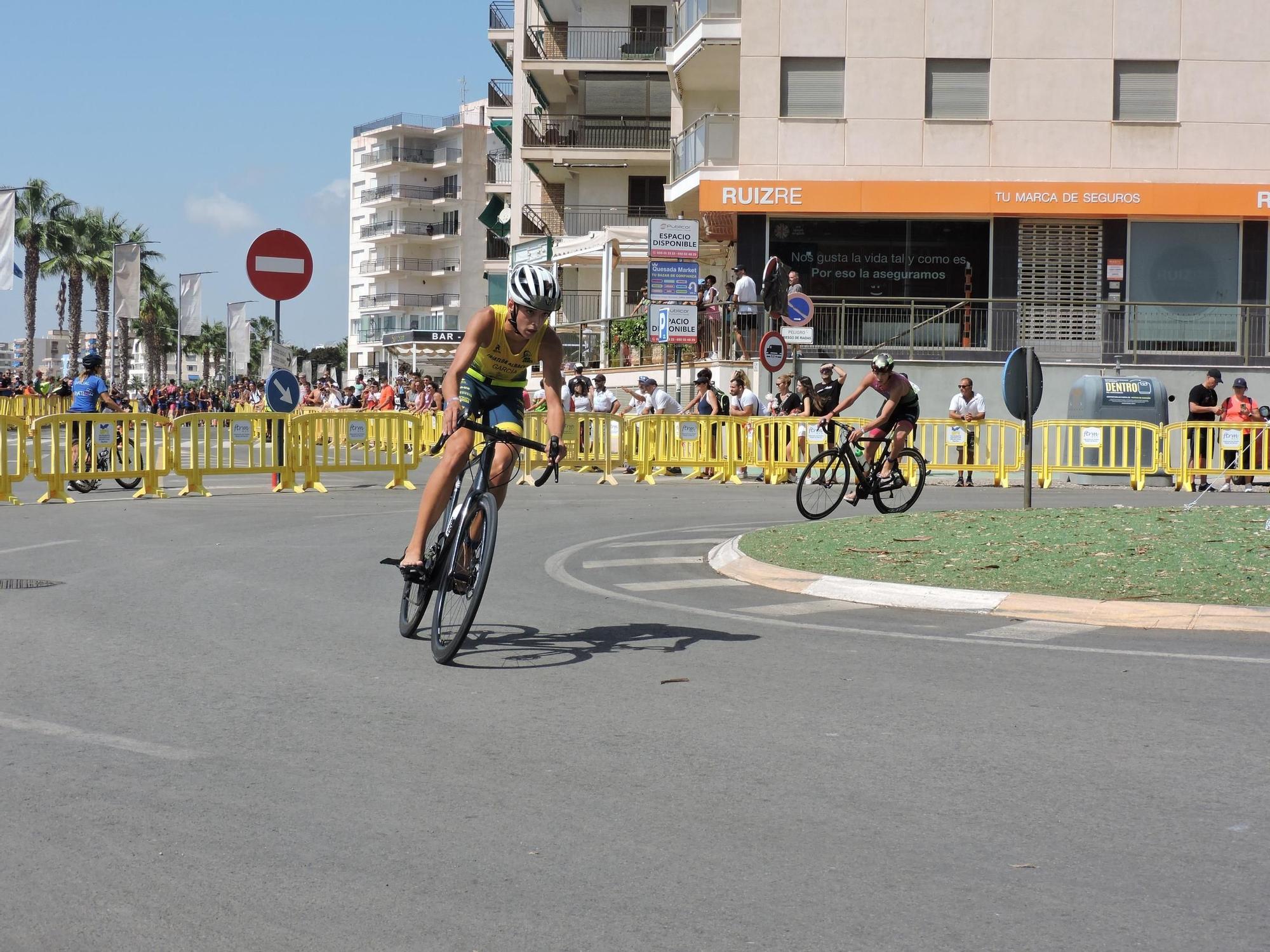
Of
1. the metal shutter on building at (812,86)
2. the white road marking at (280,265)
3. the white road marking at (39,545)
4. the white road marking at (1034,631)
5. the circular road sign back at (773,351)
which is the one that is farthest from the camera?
the metal shutter on building at (812,86)

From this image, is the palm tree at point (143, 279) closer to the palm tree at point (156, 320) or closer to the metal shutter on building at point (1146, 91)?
the palm tree at point (156, 320)

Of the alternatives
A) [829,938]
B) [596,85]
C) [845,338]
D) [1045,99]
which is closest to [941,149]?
→ [1045,99]

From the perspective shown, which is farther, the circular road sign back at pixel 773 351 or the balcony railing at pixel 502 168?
the balcony railing at pixel 502 168

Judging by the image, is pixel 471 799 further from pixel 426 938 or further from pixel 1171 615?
pixel 1171 615

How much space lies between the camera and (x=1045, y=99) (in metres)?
33.1

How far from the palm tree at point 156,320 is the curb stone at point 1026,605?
97.8 m

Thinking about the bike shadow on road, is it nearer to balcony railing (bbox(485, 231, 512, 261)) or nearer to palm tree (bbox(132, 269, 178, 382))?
balcony railing (bbox(485, 231, 512, 261))

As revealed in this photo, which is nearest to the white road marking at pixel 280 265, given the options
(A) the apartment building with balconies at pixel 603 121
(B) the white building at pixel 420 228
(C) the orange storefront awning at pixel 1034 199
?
(C) the orange storefront awning at pixel 1034 199

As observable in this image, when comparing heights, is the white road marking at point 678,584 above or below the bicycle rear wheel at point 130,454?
below

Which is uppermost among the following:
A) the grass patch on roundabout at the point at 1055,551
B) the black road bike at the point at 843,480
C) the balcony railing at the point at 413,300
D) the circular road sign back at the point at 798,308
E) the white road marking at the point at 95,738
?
the balcony railing at the point at 413,300

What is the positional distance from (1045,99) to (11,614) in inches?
A: 1125

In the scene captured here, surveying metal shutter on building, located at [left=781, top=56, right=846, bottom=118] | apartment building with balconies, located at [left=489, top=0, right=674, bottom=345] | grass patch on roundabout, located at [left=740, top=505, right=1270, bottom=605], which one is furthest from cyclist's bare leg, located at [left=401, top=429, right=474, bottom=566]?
apartment building with balconies, located at [left=489, top=0, right=674, bottom=345]

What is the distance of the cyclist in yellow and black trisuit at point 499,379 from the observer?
7.61 m

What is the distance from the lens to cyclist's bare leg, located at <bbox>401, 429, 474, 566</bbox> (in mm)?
7602
